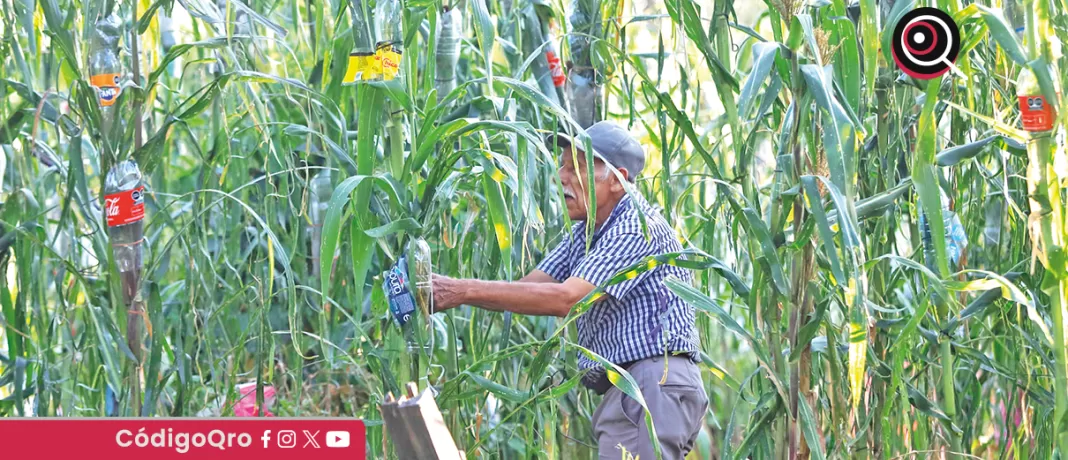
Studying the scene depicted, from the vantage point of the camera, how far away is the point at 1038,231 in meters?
1.25

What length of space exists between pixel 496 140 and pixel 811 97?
1.80 feet

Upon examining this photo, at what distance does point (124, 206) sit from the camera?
1429mm

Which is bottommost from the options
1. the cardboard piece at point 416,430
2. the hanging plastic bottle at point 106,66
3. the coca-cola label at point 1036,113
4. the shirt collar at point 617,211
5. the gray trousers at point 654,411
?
the gray trousers at point 654,411

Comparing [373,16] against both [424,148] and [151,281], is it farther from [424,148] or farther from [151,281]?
[151,281]

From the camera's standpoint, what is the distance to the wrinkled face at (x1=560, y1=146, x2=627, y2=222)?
1.79 m

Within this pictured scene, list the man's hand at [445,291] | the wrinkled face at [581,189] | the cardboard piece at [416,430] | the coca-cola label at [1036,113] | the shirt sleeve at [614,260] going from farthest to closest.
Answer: the wrinkled face at [581,189] < the shirt sleeve at [614,260] < the man's hand at [445,291] < the coca-cola label at [1036,113] < the cardboard piece at [416,430]

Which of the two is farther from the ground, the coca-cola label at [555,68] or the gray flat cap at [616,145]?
the coca-cola label at [555,68]

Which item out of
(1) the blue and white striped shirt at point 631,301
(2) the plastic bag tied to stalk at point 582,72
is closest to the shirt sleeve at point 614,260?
(1) the blue and white striped shirt at point 631,301

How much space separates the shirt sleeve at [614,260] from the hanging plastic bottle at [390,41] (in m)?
0.50

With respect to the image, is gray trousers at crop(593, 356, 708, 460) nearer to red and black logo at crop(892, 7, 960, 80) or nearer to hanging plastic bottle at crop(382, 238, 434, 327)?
hanging plastic bottle at crop(382, 238, 434, 327)

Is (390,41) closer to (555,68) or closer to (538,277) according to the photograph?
(555,68)

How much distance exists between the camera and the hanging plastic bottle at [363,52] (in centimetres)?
127

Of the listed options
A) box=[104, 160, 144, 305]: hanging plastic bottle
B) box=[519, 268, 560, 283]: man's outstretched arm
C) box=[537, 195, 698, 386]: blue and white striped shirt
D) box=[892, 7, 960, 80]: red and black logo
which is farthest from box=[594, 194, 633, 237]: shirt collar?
box=[104, 160, 144, 305]: hanging plastic bottle

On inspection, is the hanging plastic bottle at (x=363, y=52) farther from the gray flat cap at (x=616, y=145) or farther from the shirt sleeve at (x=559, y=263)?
the shirt sleeve at (x=559, y=263)
